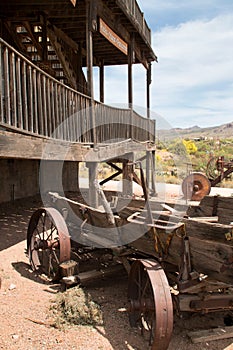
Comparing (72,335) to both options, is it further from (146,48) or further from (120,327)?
(146,48)

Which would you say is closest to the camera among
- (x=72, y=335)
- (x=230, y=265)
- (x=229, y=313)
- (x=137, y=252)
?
(x=230, y=265)

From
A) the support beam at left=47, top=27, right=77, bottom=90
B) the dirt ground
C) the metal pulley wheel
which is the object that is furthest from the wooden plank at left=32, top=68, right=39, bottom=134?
the metal pulley wheel

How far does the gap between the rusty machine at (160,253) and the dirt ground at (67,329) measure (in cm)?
22

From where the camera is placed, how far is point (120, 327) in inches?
154

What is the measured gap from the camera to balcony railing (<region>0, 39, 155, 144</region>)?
462 centimetres

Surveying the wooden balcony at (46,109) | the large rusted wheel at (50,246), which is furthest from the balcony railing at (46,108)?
the large rusted wheel at (50,246)

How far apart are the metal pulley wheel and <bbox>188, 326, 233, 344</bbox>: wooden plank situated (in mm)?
9173

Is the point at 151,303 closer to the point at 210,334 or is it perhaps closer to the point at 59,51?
the point at 210,334

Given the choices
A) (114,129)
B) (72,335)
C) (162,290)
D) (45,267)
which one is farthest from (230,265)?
(114,129)

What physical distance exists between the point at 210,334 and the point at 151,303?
760 mm

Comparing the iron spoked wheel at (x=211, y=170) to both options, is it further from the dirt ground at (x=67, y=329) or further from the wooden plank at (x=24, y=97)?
the wooden plank at (x=24, y=97)

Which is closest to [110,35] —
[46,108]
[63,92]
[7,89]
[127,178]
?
[63,92]

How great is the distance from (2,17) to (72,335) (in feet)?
26.1

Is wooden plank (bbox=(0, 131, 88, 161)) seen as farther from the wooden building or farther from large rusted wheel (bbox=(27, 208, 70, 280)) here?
large rusted wheel (bbox=(27, 208, 70, 280))
